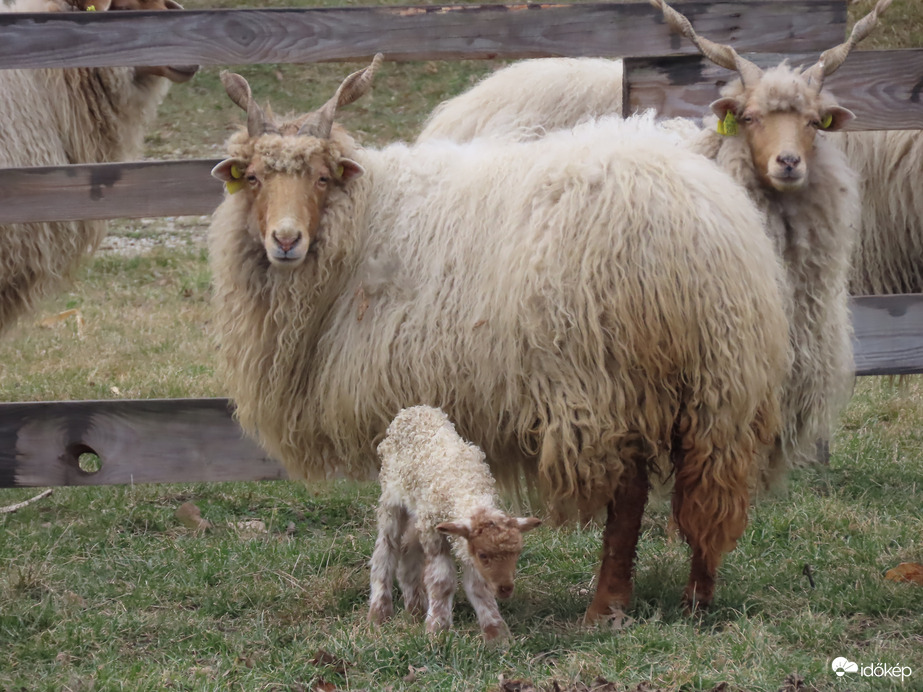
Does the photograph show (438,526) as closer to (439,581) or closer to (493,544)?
(493,544)

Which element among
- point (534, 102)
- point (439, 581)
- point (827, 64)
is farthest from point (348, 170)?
point (534, 102)

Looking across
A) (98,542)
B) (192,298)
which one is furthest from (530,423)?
(192,298)

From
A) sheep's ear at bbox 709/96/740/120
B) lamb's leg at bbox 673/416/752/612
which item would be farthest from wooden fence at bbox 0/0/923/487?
lamb's leg at bbox 673/416/752/612

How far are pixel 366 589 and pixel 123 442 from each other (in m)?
1.29

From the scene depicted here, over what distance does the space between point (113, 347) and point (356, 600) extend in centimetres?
455

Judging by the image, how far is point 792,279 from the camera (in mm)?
4098

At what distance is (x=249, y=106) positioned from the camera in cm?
417

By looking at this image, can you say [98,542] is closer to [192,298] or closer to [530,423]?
[530,423]

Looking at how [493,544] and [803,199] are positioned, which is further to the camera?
[803,199]

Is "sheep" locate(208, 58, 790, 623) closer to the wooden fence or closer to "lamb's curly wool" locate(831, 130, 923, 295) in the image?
the wooden fence

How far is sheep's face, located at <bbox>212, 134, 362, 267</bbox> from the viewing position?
12.9 ft

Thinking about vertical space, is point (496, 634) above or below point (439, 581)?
below

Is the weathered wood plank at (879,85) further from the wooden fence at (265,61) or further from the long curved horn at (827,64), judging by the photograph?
the long curved horn at (827,64)

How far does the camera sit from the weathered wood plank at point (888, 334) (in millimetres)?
4680
